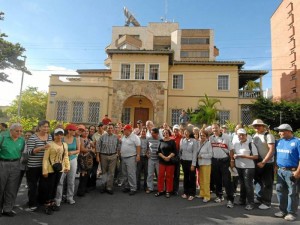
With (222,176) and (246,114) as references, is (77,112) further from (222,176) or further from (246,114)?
(222,176)

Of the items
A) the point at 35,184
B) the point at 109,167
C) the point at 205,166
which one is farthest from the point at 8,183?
the point at 205,166

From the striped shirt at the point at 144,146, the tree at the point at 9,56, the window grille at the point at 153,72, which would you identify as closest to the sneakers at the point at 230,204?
the striped shirt at the point at 144,146

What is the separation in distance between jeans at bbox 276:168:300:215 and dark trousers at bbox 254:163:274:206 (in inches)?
20.1

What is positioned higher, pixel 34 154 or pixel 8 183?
pixel 34 154

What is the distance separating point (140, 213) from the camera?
4.98 m

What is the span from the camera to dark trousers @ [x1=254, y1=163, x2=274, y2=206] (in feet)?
18.0

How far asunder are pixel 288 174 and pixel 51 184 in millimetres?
4941


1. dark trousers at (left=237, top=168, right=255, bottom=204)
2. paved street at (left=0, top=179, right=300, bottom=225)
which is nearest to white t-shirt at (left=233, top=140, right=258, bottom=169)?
dark trousers at (left=237, top=168, right=255, bottom=204)

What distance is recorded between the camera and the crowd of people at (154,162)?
4.77 m

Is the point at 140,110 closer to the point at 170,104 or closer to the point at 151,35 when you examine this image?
the point at 170,104

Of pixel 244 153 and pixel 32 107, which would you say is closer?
pixel 244 153

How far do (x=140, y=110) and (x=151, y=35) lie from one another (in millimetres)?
17076

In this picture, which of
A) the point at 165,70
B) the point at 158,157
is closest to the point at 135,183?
the point at 158,157

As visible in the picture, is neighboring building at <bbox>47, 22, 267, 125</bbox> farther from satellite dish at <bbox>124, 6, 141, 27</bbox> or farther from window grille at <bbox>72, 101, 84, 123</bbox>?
satellite dish at <bbox>124, 6, 141, 27</bbox>
